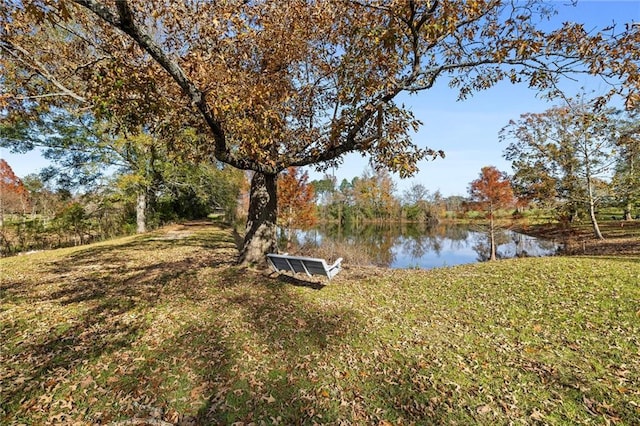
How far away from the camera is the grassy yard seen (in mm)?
3207

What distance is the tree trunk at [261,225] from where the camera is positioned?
830 centimetres

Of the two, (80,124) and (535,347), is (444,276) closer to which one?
(535,347)

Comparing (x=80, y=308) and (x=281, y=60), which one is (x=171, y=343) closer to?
(x=80, y=308)

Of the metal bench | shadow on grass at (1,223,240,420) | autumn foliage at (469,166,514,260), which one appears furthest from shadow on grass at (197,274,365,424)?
autumn foliage at (469,166,514,260)

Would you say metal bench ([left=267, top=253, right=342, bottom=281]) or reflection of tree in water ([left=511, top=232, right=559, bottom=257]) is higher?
metal bench ([left=267, top=253, right=342, bottom=281])

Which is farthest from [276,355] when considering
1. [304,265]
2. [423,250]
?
[423,250]

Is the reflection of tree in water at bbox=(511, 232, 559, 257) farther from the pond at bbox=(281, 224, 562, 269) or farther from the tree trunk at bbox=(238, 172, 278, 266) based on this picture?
the tree trunk at bbox=(238, 172, 278, 266)

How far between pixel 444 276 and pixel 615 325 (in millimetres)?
3350

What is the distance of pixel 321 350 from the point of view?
435 cm

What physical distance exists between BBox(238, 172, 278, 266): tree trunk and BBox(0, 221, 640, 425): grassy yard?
Result: 1232 millimetres

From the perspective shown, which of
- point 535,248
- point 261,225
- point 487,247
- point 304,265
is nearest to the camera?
point 304,265

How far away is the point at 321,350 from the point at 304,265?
7.44 feet

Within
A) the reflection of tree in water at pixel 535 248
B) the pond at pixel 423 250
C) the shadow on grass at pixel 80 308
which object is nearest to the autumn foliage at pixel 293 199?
the pond at pixel 423 250

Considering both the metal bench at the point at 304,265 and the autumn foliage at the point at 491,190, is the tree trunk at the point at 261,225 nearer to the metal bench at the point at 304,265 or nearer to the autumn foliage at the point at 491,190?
the metal bench at the point at 304,265
